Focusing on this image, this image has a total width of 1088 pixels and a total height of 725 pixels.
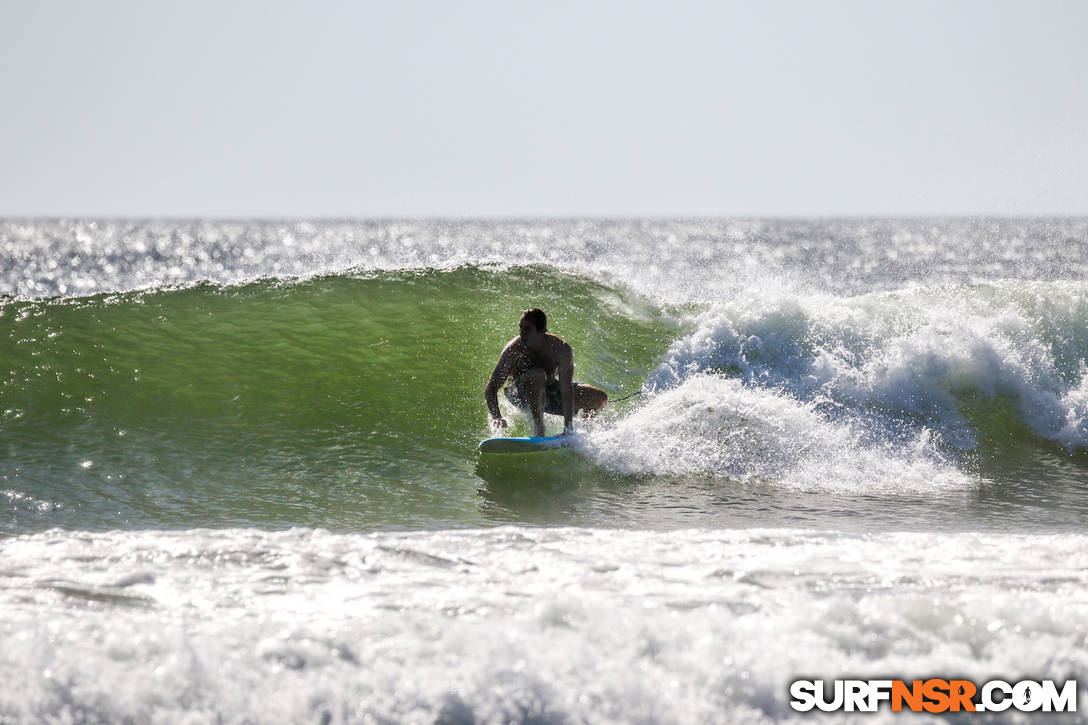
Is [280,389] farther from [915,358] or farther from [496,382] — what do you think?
[915,358]

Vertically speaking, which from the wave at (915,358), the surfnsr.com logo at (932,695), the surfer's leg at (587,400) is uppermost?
the wave at (915,358)

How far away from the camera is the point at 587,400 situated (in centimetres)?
916

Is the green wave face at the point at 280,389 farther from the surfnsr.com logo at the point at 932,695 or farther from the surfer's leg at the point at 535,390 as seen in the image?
the surfnsr.com logo at the point at 932,695

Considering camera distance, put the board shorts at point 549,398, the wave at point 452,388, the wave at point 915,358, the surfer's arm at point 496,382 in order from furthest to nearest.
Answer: the wave at point 915,358 < the board shorts at point 549,398 < the surfer's arm at point 496,382 < the wave at point 452,388

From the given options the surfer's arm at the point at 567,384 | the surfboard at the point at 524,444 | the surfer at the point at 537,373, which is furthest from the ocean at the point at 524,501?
the surfer at the point at 537,373

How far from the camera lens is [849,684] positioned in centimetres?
356

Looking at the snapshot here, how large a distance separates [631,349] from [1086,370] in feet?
17.5

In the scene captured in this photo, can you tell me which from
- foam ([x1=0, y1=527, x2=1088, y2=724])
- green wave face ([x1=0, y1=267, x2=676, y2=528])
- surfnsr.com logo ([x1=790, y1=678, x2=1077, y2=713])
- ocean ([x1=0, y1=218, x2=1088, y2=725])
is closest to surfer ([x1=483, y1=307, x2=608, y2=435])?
ocean ([x1=0, y1=218, x2=1088, y2=725])

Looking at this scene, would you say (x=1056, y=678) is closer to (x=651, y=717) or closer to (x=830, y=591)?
(x=830, y=591)

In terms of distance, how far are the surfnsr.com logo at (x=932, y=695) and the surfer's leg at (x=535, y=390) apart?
5.25 metres

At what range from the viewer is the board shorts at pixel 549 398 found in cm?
873

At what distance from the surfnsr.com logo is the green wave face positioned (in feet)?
11.5

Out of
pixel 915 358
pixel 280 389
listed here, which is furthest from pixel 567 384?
pixel 915 358

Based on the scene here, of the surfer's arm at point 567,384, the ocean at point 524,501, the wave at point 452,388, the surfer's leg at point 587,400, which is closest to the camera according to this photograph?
the ocean at point 524,501
